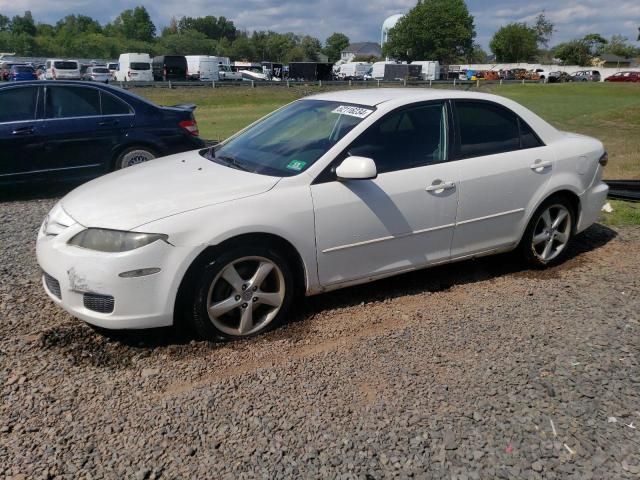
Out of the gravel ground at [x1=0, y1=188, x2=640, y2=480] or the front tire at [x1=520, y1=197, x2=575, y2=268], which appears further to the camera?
the front tire at [x1=520, y1=197, x2=575, y2=268]

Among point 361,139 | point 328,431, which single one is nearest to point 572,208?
point 361,139

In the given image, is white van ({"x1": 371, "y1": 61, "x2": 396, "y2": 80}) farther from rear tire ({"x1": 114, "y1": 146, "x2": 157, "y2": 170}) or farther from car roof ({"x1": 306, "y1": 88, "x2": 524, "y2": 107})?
car roof ({"x1": 306, "y1": 88, "x2": 524, "y2": 107})

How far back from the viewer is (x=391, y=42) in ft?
378

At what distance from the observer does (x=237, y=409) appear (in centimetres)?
309

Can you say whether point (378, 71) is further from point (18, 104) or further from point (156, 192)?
point (156, 192)

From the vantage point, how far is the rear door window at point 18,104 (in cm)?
754

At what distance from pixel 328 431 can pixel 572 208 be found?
3564 mm

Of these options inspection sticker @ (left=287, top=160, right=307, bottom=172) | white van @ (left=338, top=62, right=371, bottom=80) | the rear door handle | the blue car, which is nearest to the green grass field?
the blue car

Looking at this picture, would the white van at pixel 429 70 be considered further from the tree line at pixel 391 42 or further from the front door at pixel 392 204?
the front door at pixel 392 204

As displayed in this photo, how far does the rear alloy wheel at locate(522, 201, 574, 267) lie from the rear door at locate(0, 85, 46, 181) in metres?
6.00

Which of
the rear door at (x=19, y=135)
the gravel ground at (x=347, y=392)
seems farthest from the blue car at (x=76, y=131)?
the gravel ground at (x=347, y=392)

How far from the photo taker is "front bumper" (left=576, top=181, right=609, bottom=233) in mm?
5410

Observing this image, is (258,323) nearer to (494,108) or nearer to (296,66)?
(494,108)

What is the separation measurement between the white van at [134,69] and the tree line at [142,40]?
64786 millimetres
